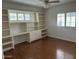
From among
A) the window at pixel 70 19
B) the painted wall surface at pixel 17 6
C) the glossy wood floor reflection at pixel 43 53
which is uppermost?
the painted wall surface at pixel 17 6

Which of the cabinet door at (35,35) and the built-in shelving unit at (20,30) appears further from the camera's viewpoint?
the cabinet door at (35,35)

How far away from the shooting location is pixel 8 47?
4688mm

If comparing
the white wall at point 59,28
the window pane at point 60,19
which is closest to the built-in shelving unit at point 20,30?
the white wall at point 59,28

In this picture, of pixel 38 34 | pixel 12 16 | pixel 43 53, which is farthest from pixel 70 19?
pixel 12 16

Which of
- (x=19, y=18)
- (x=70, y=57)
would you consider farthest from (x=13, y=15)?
(x=70, y=57)

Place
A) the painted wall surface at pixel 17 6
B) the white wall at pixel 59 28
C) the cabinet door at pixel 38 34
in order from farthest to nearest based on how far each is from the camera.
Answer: the cabinet door at pixel 38 34
the white wall at pixel 59 28
the painted wall surface at pixel 17 6

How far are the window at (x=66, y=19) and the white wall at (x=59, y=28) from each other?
25 cm

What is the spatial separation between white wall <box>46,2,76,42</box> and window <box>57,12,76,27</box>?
0.25 m

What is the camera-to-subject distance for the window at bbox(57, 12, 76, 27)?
237 inches

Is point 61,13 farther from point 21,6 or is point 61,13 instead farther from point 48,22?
point 21,6

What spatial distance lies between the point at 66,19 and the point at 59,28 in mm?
887

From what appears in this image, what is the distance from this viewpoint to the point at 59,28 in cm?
695

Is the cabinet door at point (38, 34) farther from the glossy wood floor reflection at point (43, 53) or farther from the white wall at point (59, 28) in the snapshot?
the glossy wood floor reflection at point (43, 53)

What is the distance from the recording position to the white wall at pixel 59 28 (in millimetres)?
5988
